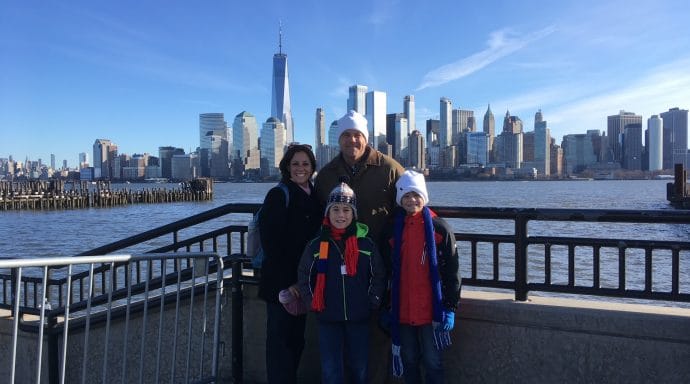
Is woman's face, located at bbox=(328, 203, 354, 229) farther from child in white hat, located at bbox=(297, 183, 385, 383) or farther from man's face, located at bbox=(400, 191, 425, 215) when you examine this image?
man's face, located at bbox=(400, 191, 425, 215)

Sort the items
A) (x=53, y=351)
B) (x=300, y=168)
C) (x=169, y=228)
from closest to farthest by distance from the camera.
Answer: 1. (x=300, y=168)
2. (x=169, y=228)
3. (x=53, y=351)

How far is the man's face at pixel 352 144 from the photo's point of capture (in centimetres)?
428

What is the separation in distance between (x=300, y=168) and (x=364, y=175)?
1.61 ft

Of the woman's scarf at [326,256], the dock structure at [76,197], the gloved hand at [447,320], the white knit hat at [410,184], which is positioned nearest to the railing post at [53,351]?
the woman's scarf at [326,256]

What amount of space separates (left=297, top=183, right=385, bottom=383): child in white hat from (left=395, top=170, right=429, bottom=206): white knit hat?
326 millimetres

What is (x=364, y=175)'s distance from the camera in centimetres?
428

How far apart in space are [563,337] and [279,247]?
2.19m

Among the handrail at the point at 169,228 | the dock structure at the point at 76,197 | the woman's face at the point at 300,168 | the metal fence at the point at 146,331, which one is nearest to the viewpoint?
the woman's face at the point at 300,168

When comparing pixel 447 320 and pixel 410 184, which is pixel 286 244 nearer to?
pixel 410 184

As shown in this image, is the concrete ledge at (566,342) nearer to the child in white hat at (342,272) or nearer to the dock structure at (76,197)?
the child in white hat at (342,272)

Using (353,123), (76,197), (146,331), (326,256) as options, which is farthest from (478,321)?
(76,197)

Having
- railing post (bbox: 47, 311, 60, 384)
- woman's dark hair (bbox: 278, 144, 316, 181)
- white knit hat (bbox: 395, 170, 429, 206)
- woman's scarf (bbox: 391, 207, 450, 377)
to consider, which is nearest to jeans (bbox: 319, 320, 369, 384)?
woman's scarf (bbox: 391, 207, 450, 377)

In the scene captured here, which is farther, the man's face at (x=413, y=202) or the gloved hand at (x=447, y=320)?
the man's face at (x=413, y=202)

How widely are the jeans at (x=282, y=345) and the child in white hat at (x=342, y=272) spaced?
1.11 ft
